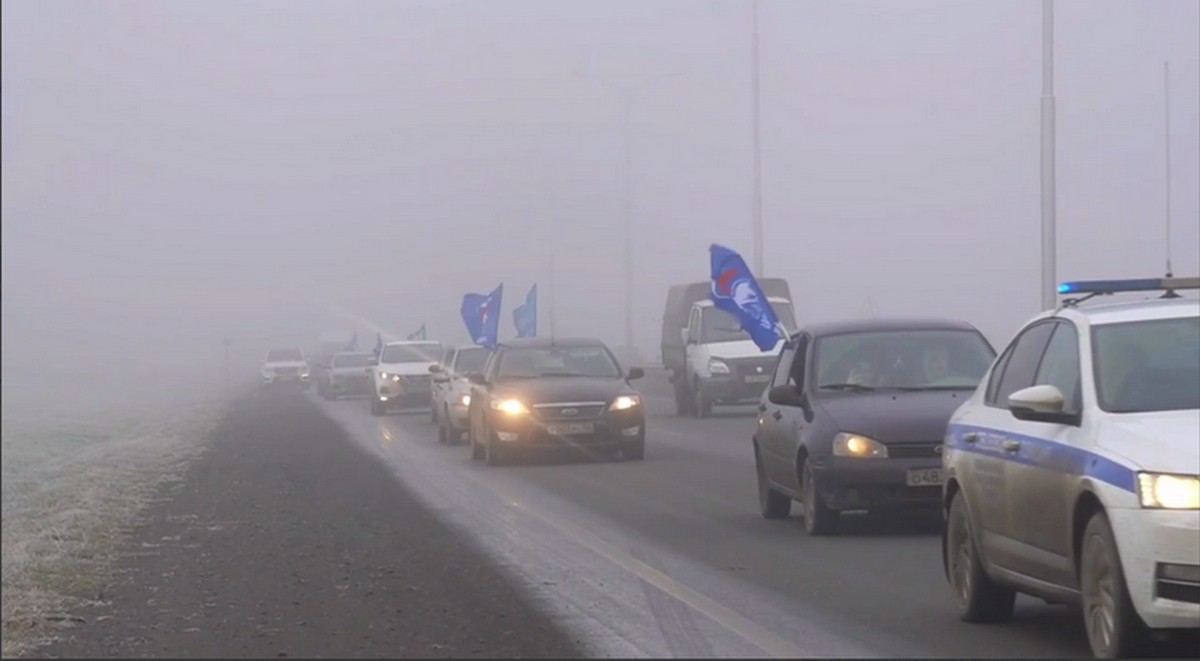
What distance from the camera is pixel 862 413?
46.2 feet

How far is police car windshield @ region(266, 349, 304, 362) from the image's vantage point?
244 ft

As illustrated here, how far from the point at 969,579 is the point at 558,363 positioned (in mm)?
15411

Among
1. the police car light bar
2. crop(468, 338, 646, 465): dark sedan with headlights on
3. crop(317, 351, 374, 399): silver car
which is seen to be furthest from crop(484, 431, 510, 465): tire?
crop(317, 351, 374, 399): silver car

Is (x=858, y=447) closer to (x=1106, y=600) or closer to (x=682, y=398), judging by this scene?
(x=1106, y=600)

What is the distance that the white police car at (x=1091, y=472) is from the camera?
7.57 metres

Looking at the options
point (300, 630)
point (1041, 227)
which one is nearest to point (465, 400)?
point (1041, 227)

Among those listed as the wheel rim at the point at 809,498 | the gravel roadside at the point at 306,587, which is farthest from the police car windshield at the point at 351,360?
the wheel rim at the point at 809,498

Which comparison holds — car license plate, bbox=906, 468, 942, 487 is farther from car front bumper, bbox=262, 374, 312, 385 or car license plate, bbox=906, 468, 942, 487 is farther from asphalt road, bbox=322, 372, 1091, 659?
car front bumper, bbox=262, 374, 312, 385

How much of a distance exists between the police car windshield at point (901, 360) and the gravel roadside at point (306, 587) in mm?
3235

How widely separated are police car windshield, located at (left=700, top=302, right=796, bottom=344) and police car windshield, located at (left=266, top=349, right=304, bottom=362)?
133ft

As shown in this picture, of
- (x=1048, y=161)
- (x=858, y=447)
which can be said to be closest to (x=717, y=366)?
(x=1048, y=161)

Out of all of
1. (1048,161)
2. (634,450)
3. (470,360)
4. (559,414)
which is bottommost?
(634,450)

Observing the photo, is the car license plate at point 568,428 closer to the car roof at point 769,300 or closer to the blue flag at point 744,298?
the blue flag at point 744,298

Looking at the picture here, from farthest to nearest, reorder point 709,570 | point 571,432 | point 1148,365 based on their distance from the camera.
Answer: point 571,432 → point 709,570 → point 1148,365
